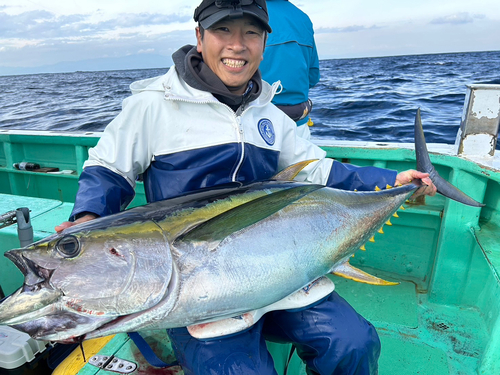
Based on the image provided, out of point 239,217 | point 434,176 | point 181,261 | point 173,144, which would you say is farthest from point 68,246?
point 434,176

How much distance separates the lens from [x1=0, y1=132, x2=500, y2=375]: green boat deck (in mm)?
2016

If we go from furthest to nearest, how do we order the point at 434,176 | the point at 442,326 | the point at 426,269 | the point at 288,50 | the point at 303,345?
the point at 288,50
the point at 426,269
the point at 442,326
the point at 434,176
the point at 303,345

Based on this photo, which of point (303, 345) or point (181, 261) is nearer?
point (181, 261)

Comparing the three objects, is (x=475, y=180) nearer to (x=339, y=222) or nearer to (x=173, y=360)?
(x=339, y=222)

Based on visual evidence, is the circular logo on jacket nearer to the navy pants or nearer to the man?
the man

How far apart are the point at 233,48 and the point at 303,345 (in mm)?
1216

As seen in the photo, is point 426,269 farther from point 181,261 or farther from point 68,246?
point 68,246

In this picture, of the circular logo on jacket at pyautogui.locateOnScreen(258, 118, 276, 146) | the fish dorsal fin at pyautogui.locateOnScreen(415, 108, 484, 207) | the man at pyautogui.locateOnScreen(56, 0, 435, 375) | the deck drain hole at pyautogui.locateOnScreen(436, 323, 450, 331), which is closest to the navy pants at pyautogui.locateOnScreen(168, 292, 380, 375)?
the man at pyautogui.locateOnScreen(56, 0, 435, 375)

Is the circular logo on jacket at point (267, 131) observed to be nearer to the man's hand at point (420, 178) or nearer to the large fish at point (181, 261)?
the large fish at point (181, 261)

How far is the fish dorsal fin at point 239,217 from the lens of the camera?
Result: 1.14m

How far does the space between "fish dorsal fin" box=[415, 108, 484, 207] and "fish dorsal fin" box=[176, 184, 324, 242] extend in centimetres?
100

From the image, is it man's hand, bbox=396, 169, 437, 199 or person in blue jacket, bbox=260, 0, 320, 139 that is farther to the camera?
person in blue jacket, bbox=260, 0, 320, 139

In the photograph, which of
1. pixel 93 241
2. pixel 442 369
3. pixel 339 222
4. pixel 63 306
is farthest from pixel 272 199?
pixel 442 369

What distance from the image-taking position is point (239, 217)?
1215 millimetres
